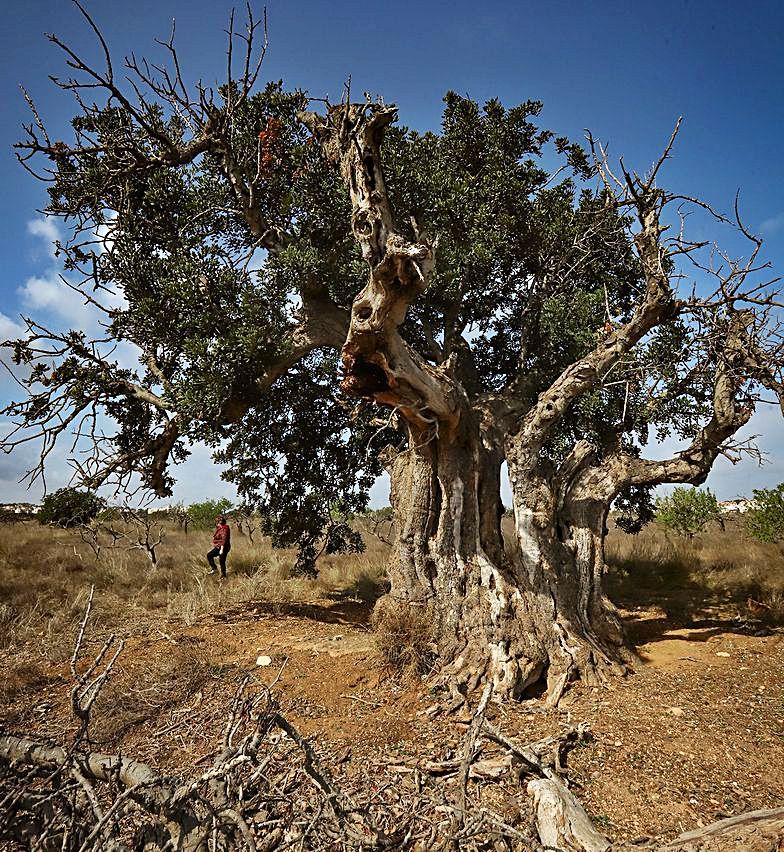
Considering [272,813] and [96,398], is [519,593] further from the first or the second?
[96,398]

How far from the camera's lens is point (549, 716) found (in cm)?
568

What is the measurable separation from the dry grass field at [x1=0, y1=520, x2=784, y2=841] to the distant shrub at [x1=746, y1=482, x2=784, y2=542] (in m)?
2.58

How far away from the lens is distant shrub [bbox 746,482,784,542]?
573 inches

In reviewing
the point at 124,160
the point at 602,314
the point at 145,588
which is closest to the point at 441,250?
the point at 602,314

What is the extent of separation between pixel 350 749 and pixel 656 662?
15.4 ft

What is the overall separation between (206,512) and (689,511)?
23.1m

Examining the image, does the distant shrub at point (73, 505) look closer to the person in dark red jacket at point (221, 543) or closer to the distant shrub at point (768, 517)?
the person in dark red jacket at point (221, 543)

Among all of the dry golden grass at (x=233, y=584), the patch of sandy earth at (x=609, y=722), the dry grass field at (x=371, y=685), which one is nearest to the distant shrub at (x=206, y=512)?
the dry golden grass at (x=233, y=584)

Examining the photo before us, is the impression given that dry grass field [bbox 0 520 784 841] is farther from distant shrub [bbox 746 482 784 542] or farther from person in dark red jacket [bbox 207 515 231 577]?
distant shrub [bbox 746 482 784 542]

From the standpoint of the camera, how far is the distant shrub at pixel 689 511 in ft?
A: 66.7

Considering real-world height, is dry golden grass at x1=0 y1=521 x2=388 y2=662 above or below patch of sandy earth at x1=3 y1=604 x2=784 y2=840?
above

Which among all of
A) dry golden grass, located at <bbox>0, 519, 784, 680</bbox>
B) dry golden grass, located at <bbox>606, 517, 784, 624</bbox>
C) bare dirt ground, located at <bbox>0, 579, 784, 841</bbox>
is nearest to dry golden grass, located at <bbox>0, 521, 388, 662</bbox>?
dry golden grass, located at <bbox>0, 519, 784, 680</bbox>

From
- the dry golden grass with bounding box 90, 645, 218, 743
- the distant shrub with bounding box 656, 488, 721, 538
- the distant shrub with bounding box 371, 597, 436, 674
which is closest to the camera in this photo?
the dry golden grass with bounding box 90, 645, 218, 743

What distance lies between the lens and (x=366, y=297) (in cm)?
513
